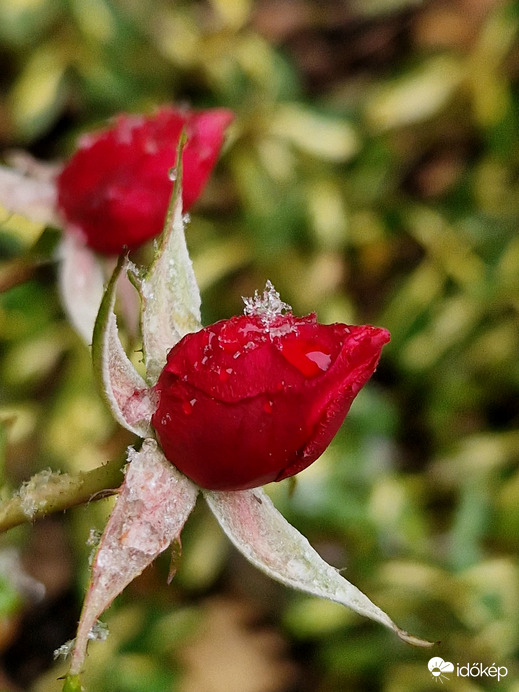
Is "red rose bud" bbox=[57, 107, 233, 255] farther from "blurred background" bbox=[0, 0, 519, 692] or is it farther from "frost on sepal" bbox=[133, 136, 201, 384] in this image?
"blurred background" bbox=[0, 0, 519, 692]

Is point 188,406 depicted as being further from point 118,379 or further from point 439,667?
point 439,667

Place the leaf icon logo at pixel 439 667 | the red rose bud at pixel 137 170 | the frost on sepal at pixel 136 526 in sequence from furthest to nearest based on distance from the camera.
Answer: the leaf icon logo at pixel 439 667, the red rose bud at pixel 137 170, the frost on sepal at pixel 136 526

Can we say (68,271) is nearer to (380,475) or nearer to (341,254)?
(380,475)

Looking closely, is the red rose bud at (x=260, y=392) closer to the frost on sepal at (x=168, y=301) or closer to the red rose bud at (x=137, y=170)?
the frost on sepal at (x=168, y=301)

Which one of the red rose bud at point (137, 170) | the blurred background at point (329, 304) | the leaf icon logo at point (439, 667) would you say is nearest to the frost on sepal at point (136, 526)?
the red rose bud at point (137, 170)

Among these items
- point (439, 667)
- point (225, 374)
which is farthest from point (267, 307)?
point (439, 667)

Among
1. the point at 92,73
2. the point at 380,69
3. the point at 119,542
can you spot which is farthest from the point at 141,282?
the point at 380,69

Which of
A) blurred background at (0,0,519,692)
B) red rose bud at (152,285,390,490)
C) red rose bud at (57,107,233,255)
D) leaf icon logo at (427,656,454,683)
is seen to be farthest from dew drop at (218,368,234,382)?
leaf icon logo at (427,656,454,683)
